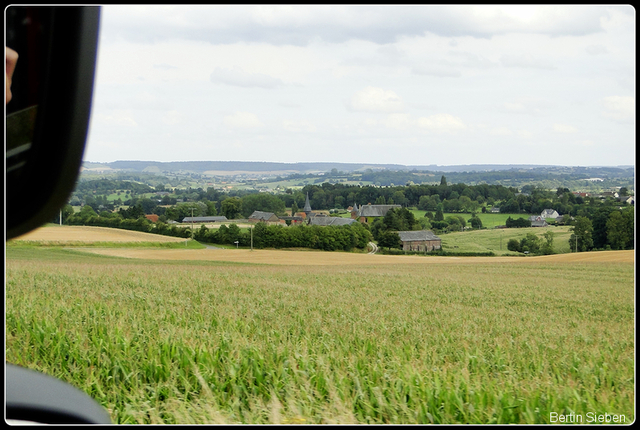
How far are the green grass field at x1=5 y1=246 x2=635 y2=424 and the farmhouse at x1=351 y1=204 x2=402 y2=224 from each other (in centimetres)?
2912

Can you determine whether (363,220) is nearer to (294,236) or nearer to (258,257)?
(294,236)

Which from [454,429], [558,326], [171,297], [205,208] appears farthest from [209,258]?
[454,429]

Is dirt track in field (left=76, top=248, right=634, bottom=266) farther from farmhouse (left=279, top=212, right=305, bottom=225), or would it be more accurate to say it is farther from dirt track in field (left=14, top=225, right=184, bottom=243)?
farmhouse (left=279, top=212, right=305, bottom=225)

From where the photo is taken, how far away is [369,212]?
37656 mm

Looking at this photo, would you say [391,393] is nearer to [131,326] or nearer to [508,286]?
[131,326]

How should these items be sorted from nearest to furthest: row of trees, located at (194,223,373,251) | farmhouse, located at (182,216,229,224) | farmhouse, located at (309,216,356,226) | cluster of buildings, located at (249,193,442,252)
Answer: farmhouse, located at (182,216,229,224), row of trees, located at (194,223,373,251), cluster of buildings, located at (249,193,442,252), farmhouse, located at (309,216,356,226)

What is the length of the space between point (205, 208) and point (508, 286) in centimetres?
1643

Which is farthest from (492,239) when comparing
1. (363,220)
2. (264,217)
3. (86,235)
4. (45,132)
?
(45,132)

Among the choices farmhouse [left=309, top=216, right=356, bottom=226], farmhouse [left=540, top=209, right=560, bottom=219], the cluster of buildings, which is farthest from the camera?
farmhouse [left=309, top=216, right=356, bottom=226]

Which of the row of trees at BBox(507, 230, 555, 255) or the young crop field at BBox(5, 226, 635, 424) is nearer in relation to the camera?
the young crop field at BBox(5, 226, 635, 424)

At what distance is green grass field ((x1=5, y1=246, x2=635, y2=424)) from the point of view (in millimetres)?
2814

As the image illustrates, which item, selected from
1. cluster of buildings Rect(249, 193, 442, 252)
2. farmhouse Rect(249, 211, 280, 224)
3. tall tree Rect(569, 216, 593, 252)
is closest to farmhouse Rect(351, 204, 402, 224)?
cluster of buildings Rect(249, 193, 442, 252)

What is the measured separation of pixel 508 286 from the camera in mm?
13406

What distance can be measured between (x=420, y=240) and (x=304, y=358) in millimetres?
33325
